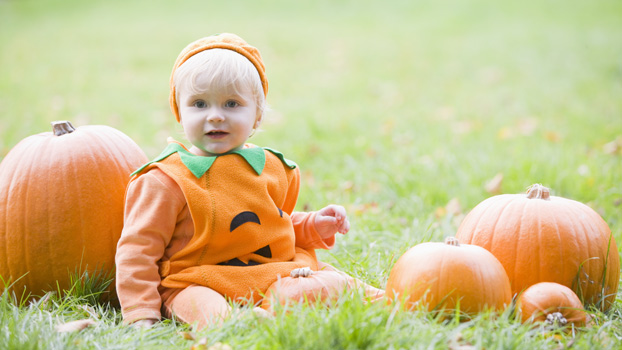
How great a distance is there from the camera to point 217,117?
7.82 feet

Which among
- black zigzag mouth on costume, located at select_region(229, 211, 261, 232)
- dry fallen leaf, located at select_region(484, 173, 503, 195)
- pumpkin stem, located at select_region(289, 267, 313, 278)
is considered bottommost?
pumpkin stem, located at select_region(289, 267, 313, 278)

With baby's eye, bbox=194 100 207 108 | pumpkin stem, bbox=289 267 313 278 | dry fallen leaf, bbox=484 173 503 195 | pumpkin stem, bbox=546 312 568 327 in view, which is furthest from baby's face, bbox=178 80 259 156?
dry fallen leaf, bbox=484 173 503 195

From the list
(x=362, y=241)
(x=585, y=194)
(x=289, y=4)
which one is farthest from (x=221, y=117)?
(x=289, y=4)

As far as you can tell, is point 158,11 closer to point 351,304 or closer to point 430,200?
point 430,200

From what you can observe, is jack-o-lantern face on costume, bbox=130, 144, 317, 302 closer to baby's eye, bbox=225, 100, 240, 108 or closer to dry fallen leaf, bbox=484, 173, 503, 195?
baby's eye, bbox=225, 100, 240, 108

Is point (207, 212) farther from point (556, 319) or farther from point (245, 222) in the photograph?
point (556, 319)

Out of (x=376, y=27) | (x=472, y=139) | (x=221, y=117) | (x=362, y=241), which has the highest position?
(x=376, y=27)

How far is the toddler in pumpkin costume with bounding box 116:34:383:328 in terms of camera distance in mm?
2320

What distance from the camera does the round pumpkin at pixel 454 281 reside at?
87.4 inches

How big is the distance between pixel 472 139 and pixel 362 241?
9.15 ft

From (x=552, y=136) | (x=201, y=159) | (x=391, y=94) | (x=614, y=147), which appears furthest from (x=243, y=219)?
(x=391, y=94)

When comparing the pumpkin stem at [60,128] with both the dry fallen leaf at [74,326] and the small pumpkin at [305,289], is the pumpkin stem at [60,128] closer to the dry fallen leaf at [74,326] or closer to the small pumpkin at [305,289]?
the dry fallen leaf at [74,326]

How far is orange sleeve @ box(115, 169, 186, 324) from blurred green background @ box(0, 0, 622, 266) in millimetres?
1083

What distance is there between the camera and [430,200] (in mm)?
4230
